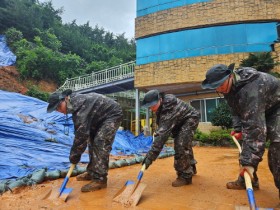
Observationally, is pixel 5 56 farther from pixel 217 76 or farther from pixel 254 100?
pixel 254 100

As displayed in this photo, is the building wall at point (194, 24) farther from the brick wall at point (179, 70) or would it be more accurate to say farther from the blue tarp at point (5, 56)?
the blue tarp at point (5, 56)

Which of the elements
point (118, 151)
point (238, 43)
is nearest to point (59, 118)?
point (118, 151)

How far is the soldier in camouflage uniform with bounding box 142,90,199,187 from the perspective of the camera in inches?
118

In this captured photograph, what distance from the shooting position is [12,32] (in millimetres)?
20969

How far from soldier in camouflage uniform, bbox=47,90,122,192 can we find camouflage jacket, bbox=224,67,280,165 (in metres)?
1.64

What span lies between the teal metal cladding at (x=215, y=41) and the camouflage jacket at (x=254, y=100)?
32.5 feet

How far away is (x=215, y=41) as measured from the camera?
11820mm

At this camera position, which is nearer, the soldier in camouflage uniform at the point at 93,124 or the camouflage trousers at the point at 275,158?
the camouflage trousers at the point at 275,158

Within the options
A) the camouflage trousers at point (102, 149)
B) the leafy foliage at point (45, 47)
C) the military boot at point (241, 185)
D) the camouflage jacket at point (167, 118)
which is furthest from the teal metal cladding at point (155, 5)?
the military boot at point (241, 185)

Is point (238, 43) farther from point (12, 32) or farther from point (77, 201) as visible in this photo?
point (12, 32)

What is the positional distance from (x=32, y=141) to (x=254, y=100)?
5166 millimetres

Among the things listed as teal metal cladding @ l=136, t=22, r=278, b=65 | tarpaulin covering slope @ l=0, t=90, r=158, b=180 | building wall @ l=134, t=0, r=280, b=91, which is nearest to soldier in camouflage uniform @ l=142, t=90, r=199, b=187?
tarpaulin covering slope @ l=0, t=90, r=158, b=180

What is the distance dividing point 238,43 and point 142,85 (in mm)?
4942

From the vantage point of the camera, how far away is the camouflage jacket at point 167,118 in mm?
2896
